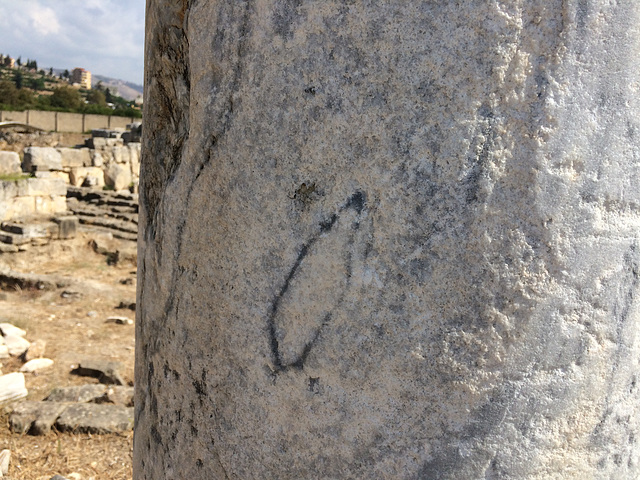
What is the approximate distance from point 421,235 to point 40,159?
434 inches

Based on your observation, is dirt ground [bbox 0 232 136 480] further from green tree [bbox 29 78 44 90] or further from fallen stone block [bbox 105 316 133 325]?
green tree [bbox 29 78 44 90]

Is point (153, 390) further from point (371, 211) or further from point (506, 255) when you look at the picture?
point (506, 255)

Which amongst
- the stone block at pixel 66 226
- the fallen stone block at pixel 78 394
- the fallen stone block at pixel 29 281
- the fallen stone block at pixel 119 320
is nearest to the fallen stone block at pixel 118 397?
the fallen stone block at pixel 78 394

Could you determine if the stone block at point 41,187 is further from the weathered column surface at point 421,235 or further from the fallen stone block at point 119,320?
the weathered column surface at point 421,235

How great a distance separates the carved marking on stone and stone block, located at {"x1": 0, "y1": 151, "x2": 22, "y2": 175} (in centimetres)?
924

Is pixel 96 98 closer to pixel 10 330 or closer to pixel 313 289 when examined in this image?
pixel 10 330

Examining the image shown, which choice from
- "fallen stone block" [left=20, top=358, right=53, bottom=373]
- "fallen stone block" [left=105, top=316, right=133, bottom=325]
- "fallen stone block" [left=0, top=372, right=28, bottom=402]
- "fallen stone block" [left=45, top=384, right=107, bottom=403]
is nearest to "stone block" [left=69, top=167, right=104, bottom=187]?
"fallen stone block" [left=105, top=316, right=133, bottom=325]

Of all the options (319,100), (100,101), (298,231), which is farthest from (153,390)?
(100,101)

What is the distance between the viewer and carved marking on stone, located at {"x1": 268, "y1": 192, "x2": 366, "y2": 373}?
80 cm

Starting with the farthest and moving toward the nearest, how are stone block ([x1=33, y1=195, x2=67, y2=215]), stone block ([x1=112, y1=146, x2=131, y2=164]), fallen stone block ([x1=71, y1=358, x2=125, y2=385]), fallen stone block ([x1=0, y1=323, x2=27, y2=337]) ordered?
stone block ([x1=112, y1=146, x2=131, y2=164]) < stone block ([x1=33, y1=195, x2=67, y2=215]) < fallen stone block ([x1=0, y1=323, x2=27, y2=337]) < fallen stone block ([x1=71, y1=358, x2=125, y2=385])

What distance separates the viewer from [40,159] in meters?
10.5

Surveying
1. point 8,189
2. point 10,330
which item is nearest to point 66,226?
point 8,189

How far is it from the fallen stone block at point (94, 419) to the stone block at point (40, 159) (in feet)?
25.7

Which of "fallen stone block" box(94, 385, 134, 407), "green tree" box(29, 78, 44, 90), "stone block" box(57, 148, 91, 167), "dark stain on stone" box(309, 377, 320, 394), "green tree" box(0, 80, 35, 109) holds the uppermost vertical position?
"green tree" box(29, 78, 44, 90)
